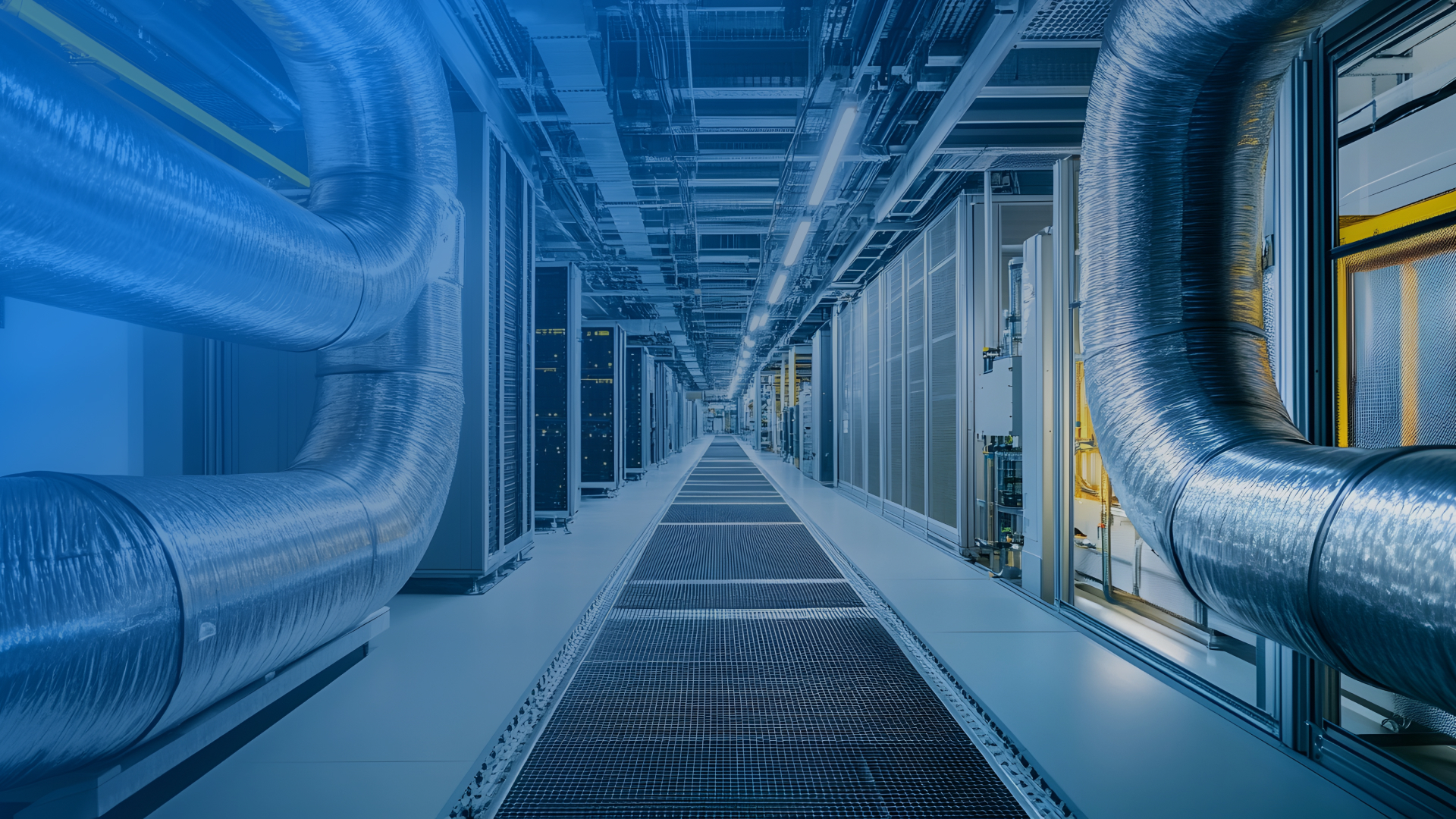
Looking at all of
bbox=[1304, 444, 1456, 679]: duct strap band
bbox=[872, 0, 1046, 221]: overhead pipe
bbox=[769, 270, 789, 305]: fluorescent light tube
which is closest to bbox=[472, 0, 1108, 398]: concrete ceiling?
bbox=[872, 0, 1046, 221]: overhead pipe

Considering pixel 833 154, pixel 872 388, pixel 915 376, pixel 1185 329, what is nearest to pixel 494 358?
pixel 833 154

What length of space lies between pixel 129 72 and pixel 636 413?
10155mm

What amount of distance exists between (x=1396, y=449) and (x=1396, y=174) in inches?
88.8

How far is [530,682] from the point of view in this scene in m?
2.80

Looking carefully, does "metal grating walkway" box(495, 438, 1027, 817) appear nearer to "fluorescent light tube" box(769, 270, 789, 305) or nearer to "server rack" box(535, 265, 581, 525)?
"server rack" box(535, 265, 581, 525)

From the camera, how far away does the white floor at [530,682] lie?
78.5 inches

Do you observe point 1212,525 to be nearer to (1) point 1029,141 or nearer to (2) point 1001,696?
(2) point 1001,696

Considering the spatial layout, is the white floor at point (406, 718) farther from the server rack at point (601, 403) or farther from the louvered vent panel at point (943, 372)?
the server rack at point (601, 403)

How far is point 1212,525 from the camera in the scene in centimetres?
152

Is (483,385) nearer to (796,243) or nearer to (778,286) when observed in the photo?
(796,243)

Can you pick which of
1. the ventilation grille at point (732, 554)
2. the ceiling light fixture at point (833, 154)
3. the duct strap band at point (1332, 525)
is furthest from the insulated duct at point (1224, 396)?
the ventilation grille at point (732, 554)

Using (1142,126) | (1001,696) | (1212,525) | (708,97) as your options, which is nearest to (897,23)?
(708,97)

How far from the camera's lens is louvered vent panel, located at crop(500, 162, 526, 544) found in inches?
185

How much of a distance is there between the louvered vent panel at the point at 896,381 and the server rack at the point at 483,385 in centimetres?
453
